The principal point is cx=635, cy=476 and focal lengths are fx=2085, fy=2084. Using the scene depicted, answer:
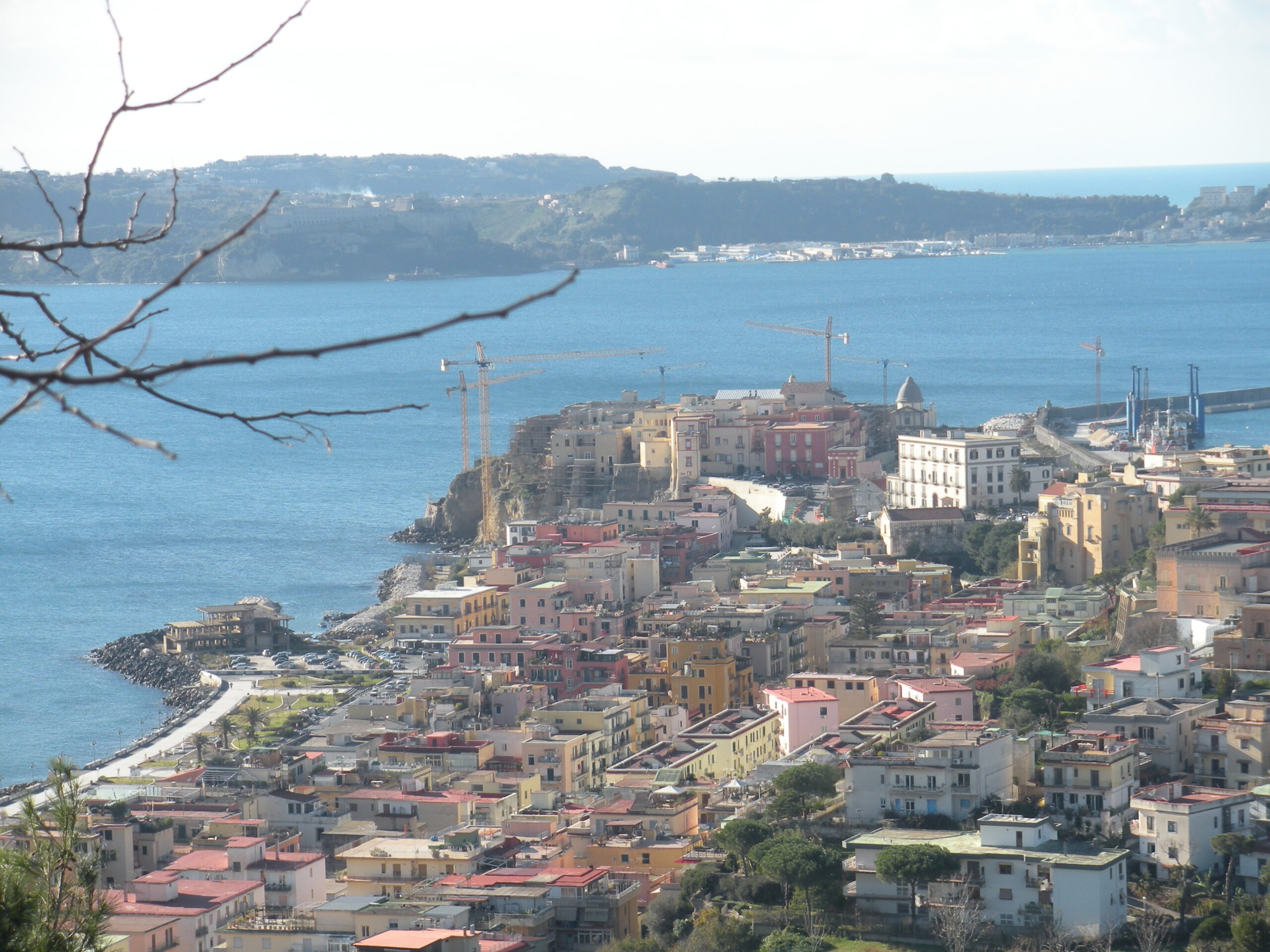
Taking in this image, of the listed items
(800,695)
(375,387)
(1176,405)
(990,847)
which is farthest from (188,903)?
(375,387)

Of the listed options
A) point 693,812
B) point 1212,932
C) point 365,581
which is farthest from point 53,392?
point 365,581

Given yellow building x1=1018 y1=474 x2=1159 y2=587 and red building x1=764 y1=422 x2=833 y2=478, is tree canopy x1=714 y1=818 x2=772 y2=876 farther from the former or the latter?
red building x1=764 y1=422 x2=833 y2=478

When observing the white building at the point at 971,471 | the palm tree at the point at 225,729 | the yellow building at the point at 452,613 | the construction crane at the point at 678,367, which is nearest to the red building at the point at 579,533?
the yellow building at the point at 452,613

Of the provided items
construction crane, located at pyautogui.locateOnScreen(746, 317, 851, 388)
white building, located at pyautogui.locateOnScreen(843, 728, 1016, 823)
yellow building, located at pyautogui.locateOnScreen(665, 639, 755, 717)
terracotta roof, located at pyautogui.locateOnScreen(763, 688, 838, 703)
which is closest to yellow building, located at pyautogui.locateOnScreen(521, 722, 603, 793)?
terracotta roof, located at pyautogui.locateOnScreen(763, 688, 838, 703)

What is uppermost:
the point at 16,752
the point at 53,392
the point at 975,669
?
the point at 53,392

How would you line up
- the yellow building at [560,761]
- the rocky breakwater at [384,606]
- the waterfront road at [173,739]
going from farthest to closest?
1. the rocky breakwater at [384,606]
2. the waterfront road at [173,739]
3. the yellow building at [560,761]

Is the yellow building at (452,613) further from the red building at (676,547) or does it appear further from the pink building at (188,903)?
the pink building at (188,903)

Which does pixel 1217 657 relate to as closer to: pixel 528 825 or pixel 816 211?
pixel 528 825
